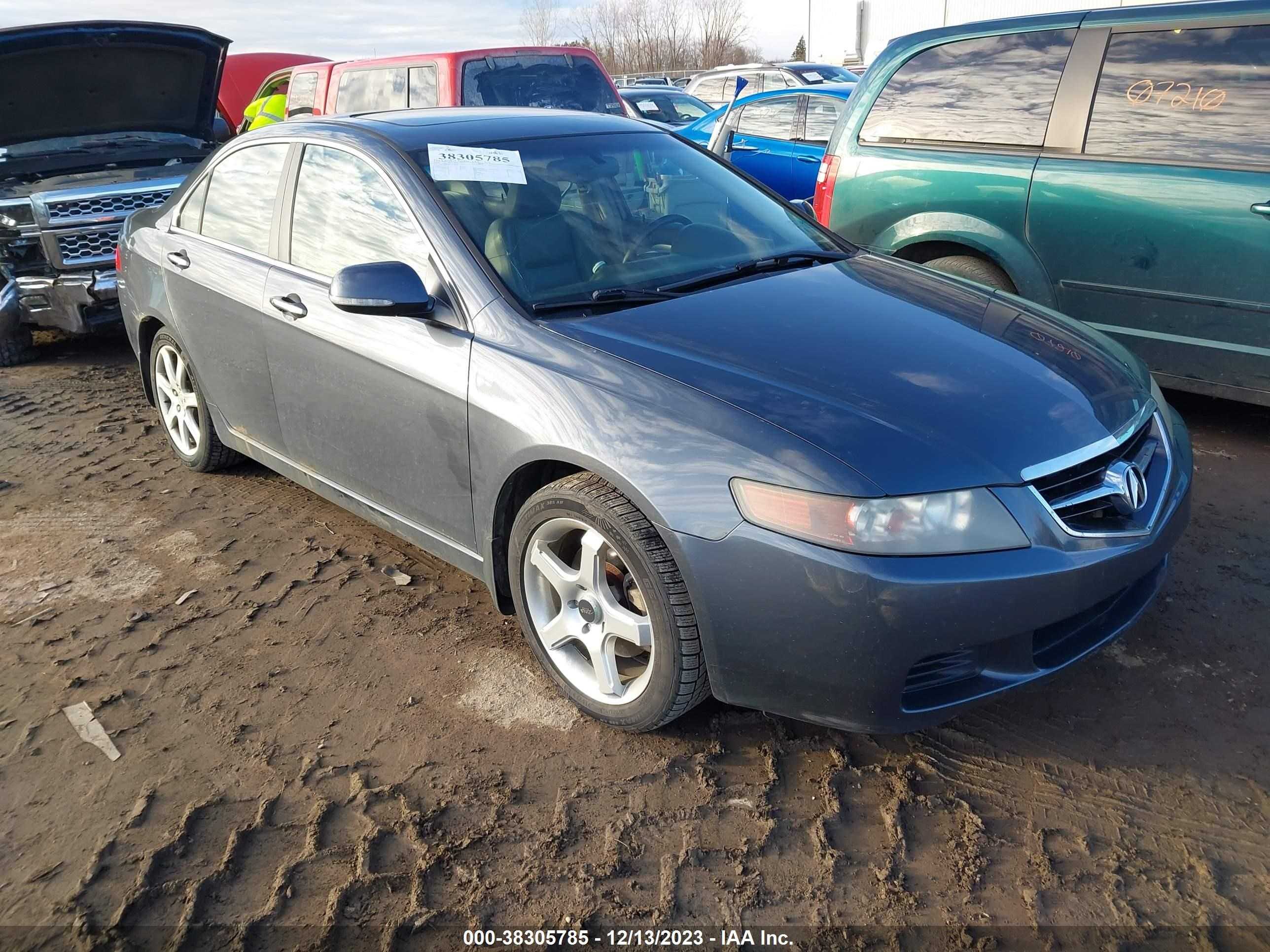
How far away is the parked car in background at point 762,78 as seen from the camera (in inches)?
612

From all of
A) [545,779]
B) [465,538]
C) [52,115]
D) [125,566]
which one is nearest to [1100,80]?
[465,538]

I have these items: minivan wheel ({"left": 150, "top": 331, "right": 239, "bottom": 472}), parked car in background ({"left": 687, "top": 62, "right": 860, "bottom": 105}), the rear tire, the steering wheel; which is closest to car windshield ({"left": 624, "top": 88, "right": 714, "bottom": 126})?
parked car in background ({"left": 687, "top": 62, "right": 860, "bottom": 105})

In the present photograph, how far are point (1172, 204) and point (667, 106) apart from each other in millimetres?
10213

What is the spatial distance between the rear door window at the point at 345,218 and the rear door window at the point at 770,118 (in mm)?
6340

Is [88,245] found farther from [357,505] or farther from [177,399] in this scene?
[357,505]

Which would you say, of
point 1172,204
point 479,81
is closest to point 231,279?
point 1172,204

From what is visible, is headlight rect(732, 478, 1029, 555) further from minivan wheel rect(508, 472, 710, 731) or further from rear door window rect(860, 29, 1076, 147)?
rear door window rect(860, 29, 1076, 147)

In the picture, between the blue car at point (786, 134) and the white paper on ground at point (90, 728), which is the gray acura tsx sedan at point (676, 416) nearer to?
the white paper on ground at point (90, 728)

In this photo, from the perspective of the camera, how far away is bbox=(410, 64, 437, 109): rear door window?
8.11 m

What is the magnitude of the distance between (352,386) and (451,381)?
1.76ft

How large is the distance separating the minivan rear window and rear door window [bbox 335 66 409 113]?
0.67m

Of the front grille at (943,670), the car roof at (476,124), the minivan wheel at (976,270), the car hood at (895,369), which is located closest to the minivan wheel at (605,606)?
the car hood at (895,369)

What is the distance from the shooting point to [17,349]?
702cm

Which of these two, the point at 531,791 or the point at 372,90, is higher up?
the point at 372,90
